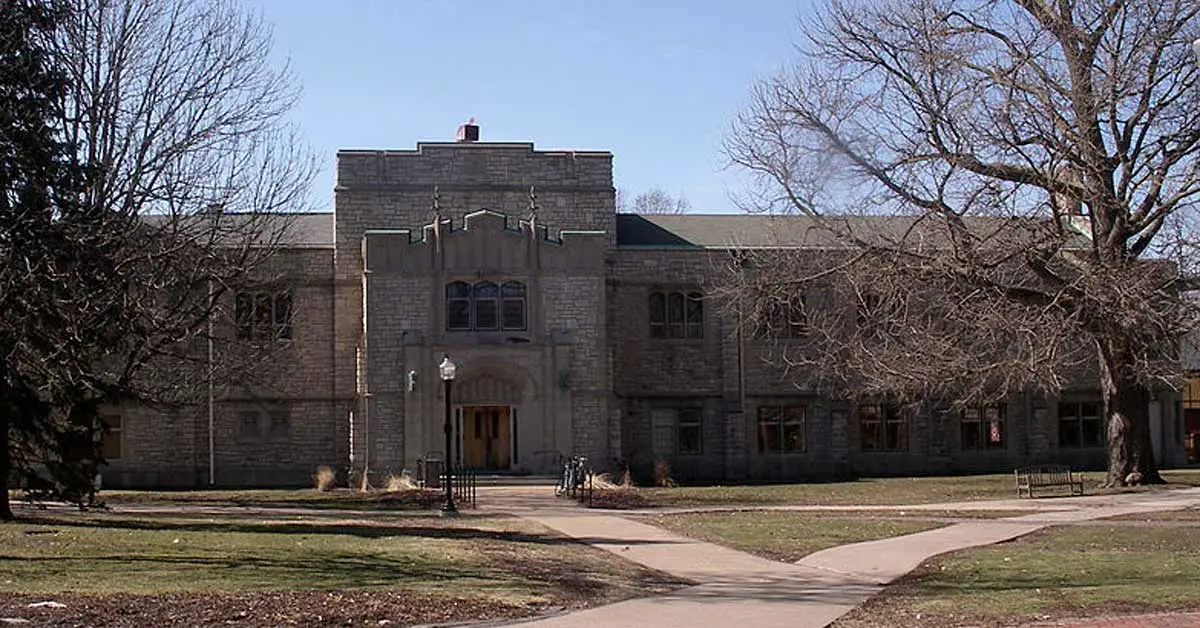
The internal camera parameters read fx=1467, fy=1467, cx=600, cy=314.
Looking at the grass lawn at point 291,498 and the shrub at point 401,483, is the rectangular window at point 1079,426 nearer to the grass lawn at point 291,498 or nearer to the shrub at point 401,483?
the shrub at point 401,483

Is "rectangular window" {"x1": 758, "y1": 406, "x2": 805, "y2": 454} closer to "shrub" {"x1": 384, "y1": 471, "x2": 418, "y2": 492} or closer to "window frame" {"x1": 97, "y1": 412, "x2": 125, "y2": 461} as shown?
"shrub" {"x1": 384, "y1": 471, "x2": 418, "y2": 492}

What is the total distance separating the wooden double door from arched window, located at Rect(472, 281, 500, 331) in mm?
2473

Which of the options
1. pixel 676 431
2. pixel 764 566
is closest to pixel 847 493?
pixel 676 431

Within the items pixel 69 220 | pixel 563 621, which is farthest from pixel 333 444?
pixel 563 621

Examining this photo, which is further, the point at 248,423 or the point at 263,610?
the point at 248,423

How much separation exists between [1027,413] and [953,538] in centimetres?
2664

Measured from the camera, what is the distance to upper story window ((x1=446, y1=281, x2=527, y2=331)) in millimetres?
41781

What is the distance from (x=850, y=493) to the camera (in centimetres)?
3672

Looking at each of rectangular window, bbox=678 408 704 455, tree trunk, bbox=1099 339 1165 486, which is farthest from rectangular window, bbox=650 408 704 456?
tree trunk, bbox=1099 339 1165 486

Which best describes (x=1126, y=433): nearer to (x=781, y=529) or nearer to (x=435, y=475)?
(x=781, y=529)

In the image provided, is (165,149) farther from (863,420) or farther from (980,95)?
(863,420)

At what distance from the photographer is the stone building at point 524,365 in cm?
4147

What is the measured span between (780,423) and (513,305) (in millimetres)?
10056

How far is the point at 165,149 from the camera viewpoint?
25.2 meters
